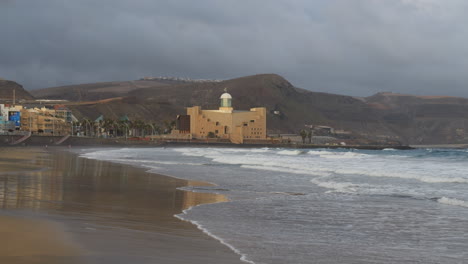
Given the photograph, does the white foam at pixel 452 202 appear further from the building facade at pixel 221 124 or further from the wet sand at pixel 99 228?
the building facade at pixel 221 124

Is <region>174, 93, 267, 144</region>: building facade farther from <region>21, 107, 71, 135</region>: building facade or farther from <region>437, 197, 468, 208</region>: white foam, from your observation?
<region>437, 197, 468, 208</region>: white foam

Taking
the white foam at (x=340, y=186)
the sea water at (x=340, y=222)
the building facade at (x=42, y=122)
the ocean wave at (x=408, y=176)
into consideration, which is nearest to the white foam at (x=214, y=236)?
the sea water at (x=340, y=222)

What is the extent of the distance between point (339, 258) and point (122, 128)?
154 metres

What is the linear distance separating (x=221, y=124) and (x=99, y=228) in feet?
510

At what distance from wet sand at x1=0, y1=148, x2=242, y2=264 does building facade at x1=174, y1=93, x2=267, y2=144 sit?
479 ft

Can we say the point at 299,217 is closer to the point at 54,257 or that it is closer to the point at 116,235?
the point at 116,235

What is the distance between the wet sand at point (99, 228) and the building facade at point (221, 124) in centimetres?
14601

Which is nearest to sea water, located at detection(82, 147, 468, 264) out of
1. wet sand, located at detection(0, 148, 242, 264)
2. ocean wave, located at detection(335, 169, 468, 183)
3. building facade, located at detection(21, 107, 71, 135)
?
wet sand, located at detection(0, 148, 242, 264)

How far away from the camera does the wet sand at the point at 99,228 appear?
7625mm

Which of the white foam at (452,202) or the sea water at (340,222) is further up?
the white foam at (452,202)

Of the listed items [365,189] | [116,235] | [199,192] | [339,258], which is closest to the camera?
[339,258]

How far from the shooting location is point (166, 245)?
869cm

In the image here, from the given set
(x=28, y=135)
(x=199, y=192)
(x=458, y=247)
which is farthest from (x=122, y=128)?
(x=458, y=247)

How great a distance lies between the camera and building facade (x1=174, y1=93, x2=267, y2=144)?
163 meters
